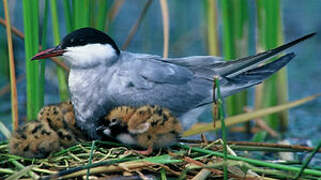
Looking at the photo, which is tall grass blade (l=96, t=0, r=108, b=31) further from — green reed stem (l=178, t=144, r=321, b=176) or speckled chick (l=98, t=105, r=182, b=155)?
green reed stem (l=178, t=144, r=321, b=176)

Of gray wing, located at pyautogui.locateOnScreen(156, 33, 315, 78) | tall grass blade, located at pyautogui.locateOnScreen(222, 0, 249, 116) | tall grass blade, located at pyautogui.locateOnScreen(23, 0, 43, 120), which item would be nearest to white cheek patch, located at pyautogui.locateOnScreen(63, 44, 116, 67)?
tall grass blade, located at pyautogui.locateOnScreen(23, 0, 43, 120)

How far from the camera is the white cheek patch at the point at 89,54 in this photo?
4.44 m

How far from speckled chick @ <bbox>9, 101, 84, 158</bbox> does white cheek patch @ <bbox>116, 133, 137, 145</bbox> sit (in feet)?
1.17

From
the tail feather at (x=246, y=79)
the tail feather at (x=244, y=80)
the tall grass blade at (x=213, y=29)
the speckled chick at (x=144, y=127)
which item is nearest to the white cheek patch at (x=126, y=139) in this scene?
the speckled chick at (x=144, y=127)

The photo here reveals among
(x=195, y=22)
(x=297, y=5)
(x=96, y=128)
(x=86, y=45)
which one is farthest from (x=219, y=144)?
(x=297, y=5)

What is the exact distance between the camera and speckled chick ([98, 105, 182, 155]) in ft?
13.3

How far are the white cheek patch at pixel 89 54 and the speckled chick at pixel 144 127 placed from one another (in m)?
0.52

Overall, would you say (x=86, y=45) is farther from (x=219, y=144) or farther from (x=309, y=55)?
(x=309, y=55)

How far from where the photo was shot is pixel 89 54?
448 centimetres

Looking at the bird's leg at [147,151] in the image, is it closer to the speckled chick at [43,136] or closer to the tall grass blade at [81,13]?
the speckled chick at [43,136]

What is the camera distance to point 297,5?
1073 cm

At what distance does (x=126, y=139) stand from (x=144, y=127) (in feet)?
0.57

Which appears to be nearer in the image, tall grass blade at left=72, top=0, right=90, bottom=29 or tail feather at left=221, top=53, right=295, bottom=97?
tail feather at left=221, top=53, right=295, bottom=97

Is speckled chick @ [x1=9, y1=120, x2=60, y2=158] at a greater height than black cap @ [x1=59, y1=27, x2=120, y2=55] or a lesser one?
lesser
